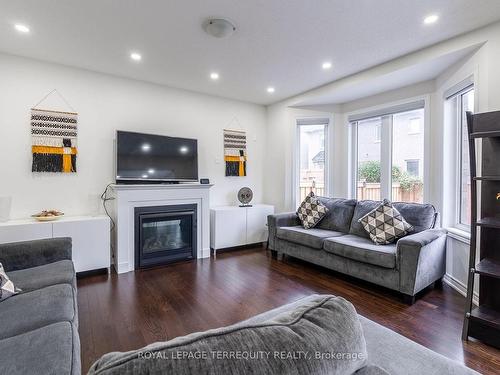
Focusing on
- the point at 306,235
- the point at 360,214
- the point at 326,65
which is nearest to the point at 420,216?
the point at 360,214

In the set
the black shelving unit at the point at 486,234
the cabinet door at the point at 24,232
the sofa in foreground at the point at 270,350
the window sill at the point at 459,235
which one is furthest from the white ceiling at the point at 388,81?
the cabinet door at the point at 24,232

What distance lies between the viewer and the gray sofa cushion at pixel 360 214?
3.50 m

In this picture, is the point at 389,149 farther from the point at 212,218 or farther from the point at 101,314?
the point at 101,314

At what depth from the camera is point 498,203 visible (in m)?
2.10

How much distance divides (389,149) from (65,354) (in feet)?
14.1

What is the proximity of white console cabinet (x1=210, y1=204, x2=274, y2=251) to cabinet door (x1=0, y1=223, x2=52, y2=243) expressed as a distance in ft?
6.97

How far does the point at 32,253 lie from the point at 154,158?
1947 mm

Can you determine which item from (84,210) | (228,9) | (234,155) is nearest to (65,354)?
(228,9)

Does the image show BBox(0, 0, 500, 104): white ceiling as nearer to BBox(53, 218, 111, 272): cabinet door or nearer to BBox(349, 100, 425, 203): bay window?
BBox(349, 100, 425, 203): bay window

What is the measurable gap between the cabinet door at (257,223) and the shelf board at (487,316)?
309 centimetres

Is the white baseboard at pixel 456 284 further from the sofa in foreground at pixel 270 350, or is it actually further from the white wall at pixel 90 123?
the white wall at pixel 90 123

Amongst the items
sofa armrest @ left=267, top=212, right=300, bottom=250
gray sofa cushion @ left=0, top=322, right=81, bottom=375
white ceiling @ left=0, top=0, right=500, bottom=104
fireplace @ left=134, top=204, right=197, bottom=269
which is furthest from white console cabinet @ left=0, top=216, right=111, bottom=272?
sofa armrest @ left=267, top=212, right=300, bottom=250

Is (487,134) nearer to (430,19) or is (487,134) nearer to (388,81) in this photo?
(430,19)

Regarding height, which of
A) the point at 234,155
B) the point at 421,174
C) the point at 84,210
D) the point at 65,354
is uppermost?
the point at 234,155
